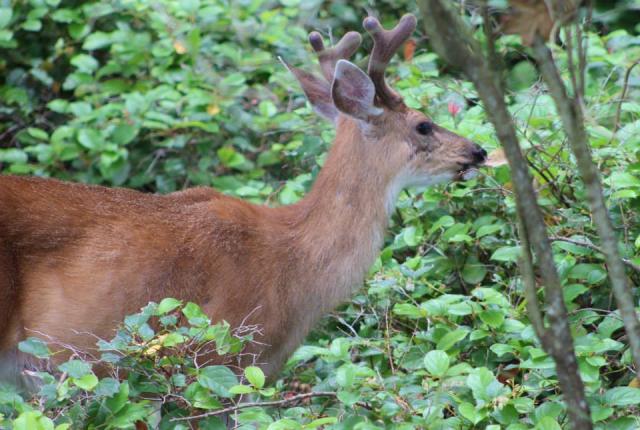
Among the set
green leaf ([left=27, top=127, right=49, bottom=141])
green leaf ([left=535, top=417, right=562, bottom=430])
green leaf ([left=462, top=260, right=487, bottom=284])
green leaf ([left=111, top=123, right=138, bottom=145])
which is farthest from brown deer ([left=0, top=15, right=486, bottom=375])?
green leaf ([left=27, top=127, right=49, bottom=141])

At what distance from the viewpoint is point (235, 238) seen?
5887 mm

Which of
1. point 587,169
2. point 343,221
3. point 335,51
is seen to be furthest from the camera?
point 335,51

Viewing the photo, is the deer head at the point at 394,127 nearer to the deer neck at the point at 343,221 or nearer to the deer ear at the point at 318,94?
the deer neck at the point at 343,221

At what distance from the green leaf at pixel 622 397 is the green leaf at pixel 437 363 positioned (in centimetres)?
67

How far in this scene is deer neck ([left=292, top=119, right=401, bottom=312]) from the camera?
600cm

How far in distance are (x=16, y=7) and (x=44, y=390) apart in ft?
17.6

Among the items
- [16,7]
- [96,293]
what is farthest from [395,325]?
[16,7]

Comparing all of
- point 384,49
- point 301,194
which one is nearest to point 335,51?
point 384,49

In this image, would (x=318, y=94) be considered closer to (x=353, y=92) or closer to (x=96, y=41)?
(x=353, y=92)

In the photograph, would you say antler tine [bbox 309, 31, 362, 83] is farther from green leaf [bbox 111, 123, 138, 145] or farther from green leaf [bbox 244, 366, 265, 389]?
green leaf [bbox 244, 366, 265, 389]

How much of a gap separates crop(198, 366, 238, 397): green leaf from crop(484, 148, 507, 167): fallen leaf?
2.38 m

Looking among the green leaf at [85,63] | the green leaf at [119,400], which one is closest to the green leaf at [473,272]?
the green leaf at [119,400]

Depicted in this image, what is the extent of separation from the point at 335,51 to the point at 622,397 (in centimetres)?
295

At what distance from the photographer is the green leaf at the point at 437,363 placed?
15.5 ft
